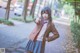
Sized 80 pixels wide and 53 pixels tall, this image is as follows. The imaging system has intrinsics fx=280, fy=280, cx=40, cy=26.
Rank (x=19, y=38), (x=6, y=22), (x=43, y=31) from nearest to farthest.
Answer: (x=43, y=31)
(x=19, y=38)
(x=6, y=22)

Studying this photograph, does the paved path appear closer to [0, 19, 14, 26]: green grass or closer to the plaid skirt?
[0, 19, 14, 26]: green grass

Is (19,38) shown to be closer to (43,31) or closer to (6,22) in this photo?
(6,22)

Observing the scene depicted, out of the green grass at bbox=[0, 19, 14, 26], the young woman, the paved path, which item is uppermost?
the young woman

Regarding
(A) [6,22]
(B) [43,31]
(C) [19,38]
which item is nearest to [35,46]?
(B) [43,31]

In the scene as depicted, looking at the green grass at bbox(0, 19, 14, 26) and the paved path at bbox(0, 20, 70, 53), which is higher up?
the green grass at bbox(0, 19, 14, 26)

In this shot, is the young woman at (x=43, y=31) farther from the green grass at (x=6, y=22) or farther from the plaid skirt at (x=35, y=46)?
the green grass at (x=6, y=22)

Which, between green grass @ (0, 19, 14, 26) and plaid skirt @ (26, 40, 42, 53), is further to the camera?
green grass @ (0, 19, 14, 26)

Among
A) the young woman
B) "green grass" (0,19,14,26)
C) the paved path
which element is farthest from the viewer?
"green grass" (0,19,14,26)

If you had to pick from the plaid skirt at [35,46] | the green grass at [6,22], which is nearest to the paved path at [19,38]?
the green grass at [6,22]

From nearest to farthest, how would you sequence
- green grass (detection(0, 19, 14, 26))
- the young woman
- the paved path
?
the young woman < the paved path < green grass (detection(0, 19, 14, 26))

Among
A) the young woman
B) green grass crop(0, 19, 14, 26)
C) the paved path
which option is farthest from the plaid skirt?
green grass crop(0, 19, 14, 26)

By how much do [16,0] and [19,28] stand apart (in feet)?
4.22

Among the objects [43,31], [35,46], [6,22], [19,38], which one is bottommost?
[19,38]

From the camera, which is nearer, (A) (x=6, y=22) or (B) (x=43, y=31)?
(B) (x=43, y=31)
